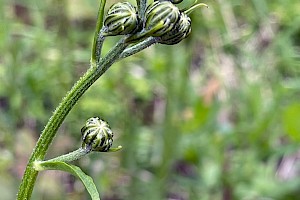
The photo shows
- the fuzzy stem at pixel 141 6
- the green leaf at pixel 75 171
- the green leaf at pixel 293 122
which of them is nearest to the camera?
the green leaf at pixel 75 171

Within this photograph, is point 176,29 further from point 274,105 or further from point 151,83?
point 151,83

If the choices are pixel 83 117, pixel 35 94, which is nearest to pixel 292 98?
pixel 83 117

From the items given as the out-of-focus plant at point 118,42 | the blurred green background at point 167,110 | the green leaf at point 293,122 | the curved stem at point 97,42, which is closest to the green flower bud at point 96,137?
the out-of-focus plant at point 118,42

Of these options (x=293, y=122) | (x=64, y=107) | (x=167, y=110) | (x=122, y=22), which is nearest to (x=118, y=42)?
(x=122, y=22)

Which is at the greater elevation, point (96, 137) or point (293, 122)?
point (96, 137)

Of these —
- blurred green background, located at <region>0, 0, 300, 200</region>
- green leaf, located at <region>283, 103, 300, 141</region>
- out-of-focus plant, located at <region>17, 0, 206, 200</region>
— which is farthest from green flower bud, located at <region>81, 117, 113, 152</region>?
green leaf, located at <region>283, 103, 300, 141</region>

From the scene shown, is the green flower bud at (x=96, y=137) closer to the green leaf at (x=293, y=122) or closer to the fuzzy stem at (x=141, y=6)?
the fuzzy stem at (x=141, y=6)

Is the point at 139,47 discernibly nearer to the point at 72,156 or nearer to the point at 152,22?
the point at 152,22

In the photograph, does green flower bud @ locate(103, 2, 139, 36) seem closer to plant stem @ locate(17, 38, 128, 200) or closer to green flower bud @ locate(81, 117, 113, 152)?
plant stem @ locate(17, 38, 128, 200)
